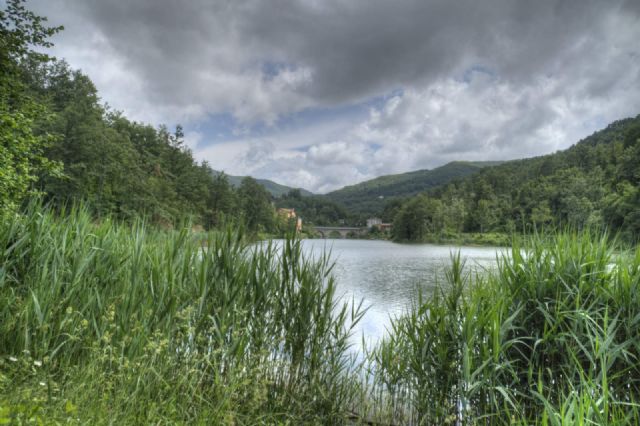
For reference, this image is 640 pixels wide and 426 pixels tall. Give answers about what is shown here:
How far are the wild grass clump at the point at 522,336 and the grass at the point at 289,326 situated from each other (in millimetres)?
20

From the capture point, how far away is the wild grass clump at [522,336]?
3.68 metres

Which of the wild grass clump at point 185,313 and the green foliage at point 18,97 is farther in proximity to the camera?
the green foliage at point 18,97

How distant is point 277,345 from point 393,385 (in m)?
1.63

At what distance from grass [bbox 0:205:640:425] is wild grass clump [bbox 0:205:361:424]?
0.02 m

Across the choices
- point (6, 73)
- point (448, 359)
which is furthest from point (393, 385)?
point (6, 73)

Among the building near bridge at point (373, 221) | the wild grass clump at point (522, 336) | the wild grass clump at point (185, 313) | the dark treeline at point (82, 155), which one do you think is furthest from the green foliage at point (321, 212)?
the wild grass clump at point (522, 336)

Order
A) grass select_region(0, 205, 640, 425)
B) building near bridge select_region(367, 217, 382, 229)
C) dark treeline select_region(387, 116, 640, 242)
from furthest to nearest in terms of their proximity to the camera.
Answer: building near bridge select_region(367, 217, 382, 229) < dark treeline select_region(387, 116, 640, 242) < grass select_region(0, 205, 640, 425)

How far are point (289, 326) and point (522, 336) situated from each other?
2782 mm

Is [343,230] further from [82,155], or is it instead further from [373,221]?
[82,155]

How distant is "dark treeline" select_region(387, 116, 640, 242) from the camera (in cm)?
3130

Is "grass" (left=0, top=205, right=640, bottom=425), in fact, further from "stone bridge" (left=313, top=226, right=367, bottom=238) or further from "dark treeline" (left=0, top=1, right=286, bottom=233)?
"stone bridge" (left=313, top=226, right=367, bottom=238)

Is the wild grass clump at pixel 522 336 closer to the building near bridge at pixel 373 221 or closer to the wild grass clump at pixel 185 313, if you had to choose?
the wild grass clump at pixel 185 313

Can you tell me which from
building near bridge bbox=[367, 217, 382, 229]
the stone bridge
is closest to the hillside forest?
the stone bridge

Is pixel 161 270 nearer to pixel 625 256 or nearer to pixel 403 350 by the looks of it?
pixel 403 350
